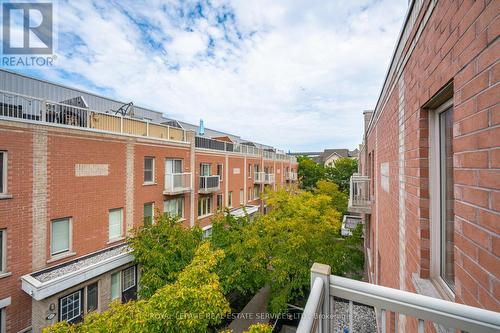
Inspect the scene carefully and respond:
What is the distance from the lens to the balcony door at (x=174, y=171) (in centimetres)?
1347

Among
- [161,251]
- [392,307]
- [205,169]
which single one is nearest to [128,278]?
[161,251]

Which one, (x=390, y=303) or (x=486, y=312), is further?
(x=390, y=303)

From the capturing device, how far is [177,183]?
13727 mm

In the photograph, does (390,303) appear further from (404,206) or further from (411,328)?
(404,206)

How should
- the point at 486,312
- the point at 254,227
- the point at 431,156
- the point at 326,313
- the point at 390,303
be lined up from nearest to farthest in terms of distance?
1. the point at 486,312
2. the point at 390,303
3. the point at 326,313
4. the point at 431,156
5. the point at 254,227

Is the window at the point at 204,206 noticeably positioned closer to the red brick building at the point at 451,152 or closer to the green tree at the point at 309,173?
the red brick building at the point at 451,152

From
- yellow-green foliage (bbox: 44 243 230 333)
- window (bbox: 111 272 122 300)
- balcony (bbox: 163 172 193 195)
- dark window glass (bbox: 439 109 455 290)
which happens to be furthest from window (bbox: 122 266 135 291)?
dark window glass (bbox: 439 109 455 290)

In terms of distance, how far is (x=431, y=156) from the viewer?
7.38 ft

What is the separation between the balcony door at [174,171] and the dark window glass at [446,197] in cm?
1267

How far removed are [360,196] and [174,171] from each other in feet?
33.9

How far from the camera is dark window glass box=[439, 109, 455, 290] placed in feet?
6.73

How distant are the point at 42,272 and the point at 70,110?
229 inches

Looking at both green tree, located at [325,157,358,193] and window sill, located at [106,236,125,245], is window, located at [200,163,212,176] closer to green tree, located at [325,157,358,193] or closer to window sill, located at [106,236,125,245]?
window sill, located at [106,236,125,245]

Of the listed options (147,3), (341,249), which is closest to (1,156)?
(147,3)
